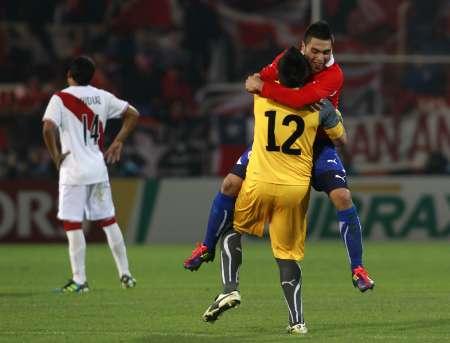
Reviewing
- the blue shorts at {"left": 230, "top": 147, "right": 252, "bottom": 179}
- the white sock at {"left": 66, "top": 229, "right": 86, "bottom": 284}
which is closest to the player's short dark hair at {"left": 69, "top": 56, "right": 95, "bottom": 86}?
the white sock at {"left": 66, "top": 229, "right": 86, "bottom": 284}

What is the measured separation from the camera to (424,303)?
11797 millimetres

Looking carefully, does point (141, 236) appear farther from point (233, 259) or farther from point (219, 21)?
point (233, 259)

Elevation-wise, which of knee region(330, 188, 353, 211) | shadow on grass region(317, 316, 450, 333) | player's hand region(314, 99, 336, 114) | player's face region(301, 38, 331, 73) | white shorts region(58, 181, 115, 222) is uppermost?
player's face region(301, 38, 331, 73)

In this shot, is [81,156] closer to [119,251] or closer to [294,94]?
[119,251]

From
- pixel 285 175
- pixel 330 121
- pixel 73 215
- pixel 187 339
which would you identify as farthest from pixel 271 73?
pixel 73 215

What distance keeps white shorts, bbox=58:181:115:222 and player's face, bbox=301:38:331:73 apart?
13.6 ft

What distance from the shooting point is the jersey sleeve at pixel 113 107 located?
13.5 metres

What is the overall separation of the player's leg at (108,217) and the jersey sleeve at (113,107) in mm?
708

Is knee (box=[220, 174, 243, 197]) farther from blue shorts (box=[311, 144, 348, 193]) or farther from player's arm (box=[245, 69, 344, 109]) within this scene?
player's arm (box=[245, 69, 344, 109])

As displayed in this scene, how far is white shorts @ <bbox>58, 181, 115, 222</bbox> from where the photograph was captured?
13.4m

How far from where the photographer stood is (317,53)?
9.94 metres

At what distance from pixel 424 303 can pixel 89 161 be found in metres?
3.78

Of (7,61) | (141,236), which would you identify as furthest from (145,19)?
(141,236)

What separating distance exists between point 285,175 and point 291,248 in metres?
0.54
